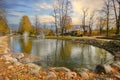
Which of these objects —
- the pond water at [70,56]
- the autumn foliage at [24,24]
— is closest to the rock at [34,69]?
the pond water at [70,56]

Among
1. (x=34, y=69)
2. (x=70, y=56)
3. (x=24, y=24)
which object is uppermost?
(x=24, y=24)

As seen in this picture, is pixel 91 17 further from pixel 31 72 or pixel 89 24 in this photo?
pixel 31 72

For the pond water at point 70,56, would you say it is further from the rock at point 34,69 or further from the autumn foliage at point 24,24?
the autumn foliage at point 24,24

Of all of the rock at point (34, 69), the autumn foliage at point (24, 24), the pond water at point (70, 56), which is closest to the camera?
the rock at point (34, 69)

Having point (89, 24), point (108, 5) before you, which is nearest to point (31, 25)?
point (89, 24)

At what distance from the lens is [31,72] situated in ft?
33.4

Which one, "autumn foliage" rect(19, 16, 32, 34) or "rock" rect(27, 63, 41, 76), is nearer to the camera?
"rock" rect(27, 63, 41, 76)

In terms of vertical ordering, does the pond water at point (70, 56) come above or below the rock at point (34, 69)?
below

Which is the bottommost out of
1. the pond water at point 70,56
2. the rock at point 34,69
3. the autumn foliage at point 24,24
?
the pond water at point 70,56

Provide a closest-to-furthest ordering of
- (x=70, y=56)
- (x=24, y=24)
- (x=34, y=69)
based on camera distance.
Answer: (x=34, y=69), (x=70, y=56), (x=24, y=24)

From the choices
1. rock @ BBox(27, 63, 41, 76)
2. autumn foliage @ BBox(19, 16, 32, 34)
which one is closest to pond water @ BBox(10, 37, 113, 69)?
rock @ BBox(27, 63, 41, 76)

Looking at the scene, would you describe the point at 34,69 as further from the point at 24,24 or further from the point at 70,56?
the point at 24,24

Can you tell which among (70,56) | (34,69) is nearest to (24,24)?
(70,56)

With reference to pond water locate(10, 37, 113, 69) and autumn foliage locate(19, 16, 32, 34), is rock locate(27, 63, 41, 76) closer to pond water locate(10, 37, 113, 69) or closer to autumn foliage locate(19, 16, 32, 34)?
pond water locate(10, 37, 113, 69)
